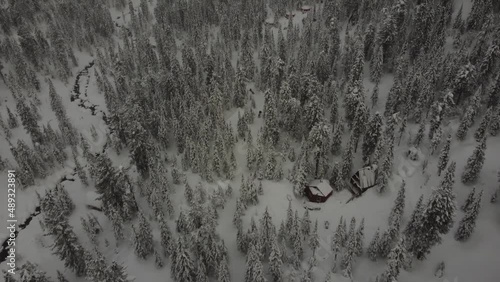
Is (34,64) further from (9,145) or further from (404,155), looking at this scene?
(404,155)

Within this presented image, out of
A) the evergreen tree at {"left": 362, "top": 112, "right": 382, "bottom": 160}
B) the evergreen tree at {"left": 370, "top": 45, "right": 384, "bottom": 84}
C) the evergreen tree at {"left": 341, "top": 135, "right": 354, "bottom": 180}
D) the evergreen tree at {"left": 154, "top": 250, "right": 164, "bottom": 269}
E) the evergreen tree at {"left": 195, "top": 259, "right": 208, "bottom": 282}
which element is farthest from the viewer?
the evergreen tree at {"left": 370, "top": 45, "right": 384, "bottom": 84}

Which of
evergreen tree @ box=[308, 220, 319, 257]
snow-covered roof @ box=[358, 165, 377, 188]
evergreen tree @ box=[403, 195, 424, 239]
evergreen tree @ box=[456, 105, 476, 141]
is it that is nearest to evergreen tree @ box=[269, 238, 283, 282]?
evergreen tree @ box=[308, 220, 319, 257]

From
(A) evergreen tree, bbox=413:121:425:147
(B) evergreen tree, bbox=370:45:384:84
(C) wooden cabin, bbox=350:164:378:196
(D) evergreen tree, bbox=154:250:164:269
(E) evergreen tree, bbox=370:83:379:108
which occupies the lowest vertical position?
(D) evergreen tree, bbox=154:250:164:269

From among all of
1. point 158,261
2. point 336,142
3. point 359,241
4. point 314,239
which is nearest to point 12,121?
point 158,261

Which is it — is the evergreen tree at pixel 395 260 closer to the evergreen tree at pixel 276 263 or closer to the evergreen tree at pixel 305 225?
the evergreen tree at pixel 305 225

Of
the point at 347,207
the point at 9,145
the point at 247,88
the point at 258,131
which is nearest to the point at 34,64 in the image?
the point at 9,145

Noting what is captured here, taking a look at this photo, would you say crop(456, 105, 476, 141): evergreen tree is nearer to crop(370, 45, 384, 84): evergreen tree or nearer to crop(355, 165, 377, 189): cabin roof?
crop(355, 165, 377, 189): cabin roof

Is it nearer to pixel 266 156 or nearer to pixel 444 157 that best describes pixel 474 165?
pixel 444 157
